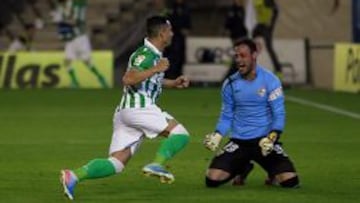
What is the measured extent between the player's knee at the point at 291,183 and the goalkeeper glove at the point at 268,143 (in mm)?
405

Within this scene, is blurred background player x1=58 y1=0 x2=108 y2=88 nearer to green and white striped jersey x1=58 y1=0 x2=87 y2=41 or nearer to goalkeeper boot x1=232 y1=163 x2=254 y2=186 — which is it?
green and white striped jersey x1=58 y1=0 x2=87 y2=41

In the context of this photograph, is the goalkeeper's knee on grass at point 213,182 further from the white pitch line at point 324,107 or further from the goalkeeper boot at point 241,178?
the white pitch line at point 324,107

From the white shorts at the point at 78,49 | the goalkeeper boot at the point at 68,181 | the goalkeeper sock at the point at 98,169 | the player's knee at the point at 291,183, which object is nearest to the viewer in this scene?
the goalkeeper boot at the point at 68,181

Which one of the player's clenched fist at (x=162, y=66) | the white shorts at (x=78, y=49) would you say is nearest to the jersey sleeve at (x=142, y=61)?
the player's clenched fist at (x=162, y=66)

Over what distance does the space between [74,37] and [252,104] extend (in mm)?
17396

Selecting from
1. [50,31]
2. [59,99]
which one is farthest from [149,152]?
[50,31]

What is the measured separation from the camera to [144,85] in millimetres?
11469

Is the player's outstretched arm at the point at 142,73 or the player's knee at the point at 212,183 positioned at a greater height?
the player's outstretched arm at the point at 142,73

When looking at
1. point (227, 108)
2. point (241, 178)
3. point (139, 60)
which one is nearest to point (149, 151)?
point (241, 178)

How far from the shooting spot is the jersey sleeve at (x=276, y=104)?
12.1 m

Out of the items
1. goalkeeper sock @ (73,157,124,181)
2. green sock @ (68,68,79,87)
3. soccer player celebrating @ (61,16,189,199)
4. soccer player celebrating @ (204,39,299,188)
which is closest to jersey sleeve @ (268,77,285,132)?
soccer player celebrating @ (204,39,299,188)

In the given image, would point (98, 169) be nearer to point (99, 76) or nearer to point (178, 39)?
point (99, 76)

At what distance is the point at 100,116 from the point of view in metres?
21.9

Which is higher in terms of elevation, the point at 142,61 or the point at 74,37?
the point at 142,61
